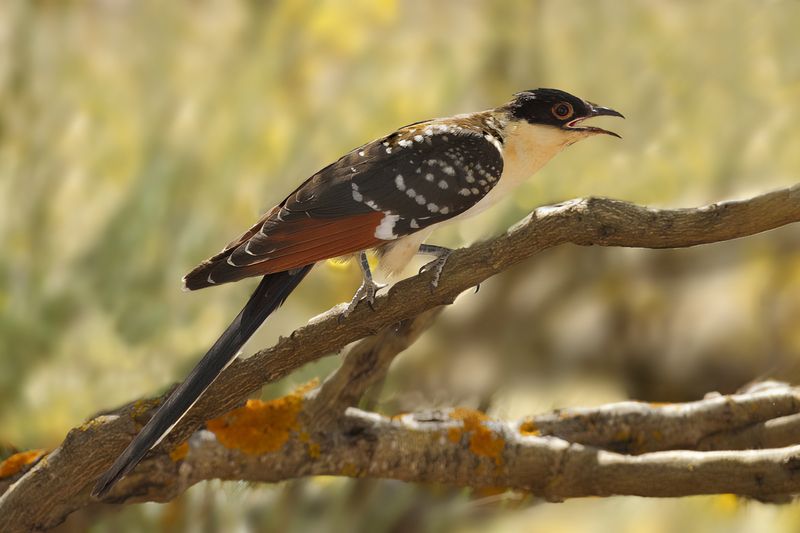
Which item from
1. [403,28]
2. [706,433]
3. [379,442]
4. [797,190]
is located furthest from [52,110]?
[797,190]

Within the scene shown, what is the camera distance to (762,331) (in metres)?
4.12

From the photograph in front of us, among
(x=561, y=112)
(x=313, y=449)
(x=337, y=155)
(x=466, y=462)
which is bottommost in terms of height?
(x=466, y=462)

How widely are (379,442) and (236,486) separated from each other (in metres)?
0.52

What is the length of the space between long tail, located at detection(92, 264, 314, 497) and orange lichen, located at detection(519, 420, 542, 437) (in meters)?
1.06

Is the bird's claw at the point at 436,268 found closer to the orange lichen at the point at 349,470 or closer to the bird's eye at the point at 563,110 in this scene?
the bird's eye at the point at 563,110

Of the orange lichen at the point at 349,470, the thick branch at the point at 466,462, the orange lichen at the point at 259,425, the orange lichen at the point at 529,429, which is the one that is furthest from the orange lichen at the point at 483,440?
the orange lichen at the point at 259,425

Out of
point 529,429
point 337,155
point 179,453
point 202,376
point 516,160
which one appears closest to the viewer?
point 202,376

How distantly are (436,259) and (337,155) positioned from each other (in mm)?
1990

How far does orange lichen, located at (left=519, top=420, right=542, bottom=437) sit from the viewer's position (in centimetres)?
264

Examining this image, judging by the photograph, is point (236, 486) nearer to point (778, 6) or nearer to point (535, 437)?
point (535, 437)

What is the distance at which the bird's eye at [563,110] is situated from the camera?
204cm

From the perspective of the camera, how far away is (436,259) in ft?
6.27

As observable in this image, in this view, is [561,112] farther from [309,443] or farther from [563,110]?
[309,443]

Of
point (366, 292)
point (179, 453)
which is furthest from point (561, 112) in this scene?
point (179, 453)
